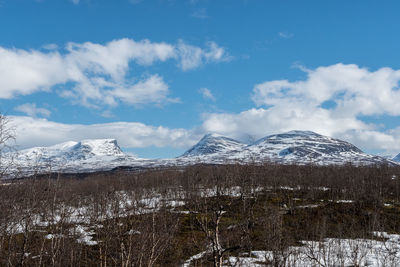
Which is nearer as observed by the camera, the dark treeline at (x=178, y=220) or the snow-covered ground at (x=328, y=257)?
the dark treeline at (x=178, y=220)

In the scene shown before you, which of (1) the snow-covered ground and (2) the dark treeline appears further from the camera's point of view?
(1) the snow-covered ground

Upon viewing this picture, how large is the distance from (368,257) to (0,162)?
130ft

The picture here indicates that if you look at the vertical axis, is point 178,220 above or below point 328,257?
above

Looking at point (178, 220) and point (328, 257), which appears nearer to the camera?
point (178, 220)

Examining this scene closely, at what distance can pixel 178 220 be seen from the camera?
24.3 m

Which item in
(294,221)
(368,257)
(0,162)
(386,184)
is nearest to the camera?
(0,162)

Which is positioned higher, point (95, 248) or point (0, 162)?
point (0, 162)

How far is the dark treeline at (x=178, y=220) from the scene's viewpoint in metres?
23.0

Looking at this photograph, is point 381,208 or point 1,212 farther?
point 381,208

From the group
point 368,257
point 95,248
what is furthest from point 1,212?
point 368,257

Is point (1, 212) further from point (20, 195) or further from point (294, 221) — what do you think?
point (294, 221)

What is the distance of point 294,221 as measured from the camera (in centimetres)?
6122

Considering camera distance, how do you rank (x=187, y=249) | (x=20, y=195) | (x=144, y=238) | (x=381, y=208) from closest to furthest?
(x=144, y=238)
(x=20, y=195)
(x=187, y=249)
(x=381, y=208)

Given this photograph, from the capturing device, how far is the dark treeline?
2300 centimetres
